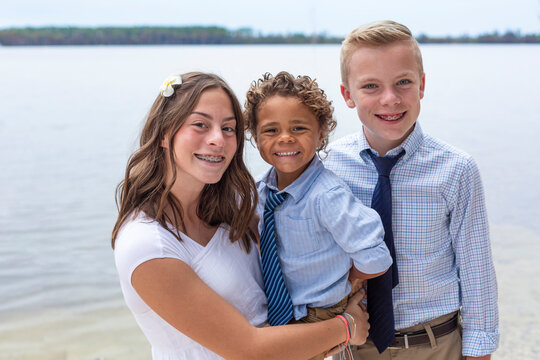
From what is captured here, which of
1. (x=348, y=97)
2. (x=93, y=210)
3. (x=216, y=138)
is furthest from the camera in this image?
(x=93, y=210)

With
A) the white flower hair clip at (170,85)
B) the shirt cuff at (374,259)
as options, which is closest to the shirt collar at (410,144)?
the shirt cuff at (374,259)

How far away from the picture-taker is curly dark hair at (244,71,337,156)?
1912 millimetres

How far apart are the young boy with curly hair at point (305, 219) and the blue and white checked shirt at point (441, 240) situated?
7.1 inches

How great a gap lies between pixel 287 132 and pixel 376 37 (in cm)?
44

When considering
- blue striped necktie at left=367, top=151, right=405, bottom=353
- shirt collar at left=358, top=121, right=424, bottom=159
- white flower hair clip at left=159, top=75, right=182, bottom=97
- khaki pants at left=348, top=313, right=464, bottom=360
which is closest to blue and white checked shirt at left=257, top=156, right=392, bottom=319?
blue striped necktie at left=367, top=151, right=405, bottom=353

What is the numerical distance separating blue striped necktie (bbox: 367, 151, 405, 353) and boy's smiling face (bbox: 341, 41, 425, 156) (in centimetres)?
11

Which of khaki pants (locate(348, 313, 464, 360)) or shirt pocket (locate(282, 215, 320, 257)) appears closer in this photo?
shirt pocket (locate(282, 215, 320, 257))

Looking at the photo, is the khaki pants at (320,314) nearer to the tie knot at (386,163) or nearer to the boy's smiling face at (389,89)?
the tie knot at (386,163)

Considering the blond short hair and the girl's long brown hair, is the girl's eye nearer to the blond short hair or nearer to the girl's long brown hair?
the girl's long brown hair

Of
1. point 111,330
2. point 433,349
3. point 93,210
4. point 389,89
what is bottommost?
point 93,210

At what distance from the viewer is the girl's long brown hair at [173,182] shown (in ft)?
5.74

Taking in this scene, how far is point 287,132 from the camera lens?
191cm

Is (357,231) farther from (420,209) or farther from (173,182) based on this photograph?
(173,182)

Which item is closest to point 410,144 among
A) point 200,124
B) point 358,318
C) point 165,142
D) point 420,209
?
point 420,209
